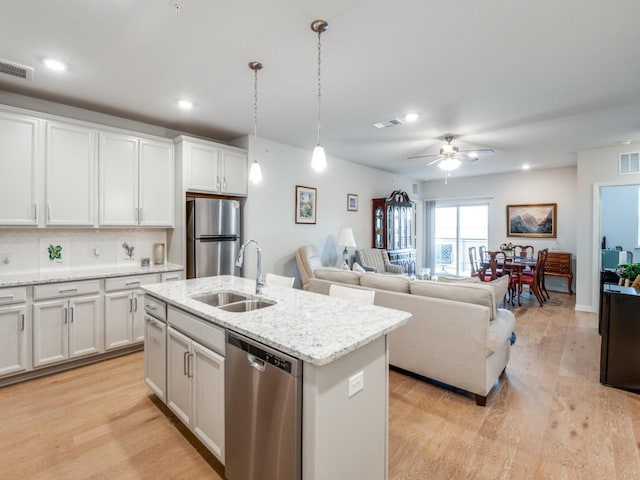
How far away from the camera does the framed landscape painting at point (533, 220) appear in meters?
7.04

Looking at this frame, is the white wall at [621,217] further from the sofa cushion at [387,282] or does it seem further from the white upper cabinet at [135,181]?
the white upper cabinet at [135,181]

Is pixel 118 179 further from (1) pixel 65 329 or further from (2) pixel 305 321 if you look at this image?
(2) pixel 305 321

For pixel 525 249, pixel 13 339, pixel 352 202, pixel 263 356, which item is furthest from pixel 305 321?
pixel 525 249

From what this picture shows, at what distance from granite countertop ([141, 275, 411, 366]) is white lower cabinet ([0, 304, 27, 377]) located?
1411mm

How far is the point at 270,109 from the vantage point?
3.64 m

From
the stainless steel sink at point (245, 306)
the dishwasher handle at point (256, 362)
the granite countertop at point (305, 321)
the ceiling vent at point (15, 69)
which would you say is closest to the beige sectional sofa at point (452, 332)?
the granite countertop at point (305, 321)

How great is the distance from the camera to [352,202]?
648 centimetres

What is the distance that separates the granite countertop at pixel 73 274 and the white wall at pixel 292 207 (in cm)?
128

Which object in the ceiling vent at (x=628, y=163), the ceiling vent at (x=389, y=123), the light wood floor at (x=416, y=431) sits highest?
the ceiling vent at (x=389, y=123)

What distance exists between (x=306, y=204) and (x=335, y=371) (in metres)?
4.27

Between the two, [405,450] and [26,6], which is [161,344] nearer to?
[405,450]

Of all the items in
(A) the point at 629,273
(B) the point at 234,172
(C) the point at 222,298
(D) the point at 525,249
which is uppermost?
(B) the point at 234,172

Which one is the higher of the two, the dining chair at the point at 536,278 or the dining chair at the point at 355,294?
the dining chair at the point at 355,294

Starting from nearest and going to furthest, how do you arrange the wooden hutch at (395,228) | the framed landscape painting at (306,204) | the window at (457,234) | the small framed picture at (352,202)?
1. the framed landscape painting at (306,204)
2. the small framed picture at (352,202)
3. the wooden hutch at (395,228)
4. the window at (457,234)
